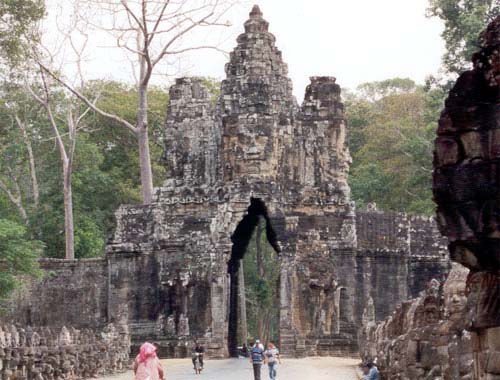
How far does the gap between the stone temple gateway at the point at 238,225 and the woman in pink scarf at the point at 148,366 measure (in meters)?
19.2

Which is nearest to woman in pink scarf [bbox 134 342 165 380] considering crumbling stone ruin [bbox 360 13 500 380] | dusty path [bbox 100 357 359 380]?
crumbling stone ruin [bbox 360 13 500 380]

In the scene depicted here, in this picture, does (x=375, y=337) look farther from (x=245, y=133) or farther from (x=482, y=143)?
(x=482, y=143)

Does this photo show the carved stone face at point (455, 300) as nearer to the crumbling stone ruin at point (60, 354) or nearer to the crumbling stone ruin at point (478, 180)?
the crumbling stone ruin at point (478, 180)

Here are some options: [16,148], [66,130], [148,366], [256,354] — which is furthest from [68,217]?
[148,366]

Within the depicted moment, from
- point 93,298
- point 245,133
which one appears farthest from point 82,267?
point 245,133

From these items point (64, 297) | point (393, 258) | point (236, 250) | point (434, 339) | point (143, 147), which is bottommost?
point (434, 339)

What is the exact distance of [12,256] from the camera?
30828 mm

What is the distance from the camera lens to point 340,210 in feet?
115

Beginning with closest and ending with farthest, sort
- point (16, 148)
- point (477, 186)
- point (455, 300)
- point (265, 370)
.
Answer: point (477, 186)
point (455, 300)
point (265, 370)
point (16, 148)

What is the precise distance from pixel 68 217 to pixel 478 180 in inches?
1485

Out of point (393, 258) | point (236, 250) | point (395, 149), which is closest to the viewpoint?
point (393, 258)

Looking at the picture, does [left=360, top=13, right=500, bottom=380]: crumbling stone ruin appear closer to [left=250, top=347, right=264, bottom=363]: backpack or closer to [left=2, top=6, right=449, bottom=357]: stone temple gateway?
[left=250, top=347, right=264, bottom=363]: backpack

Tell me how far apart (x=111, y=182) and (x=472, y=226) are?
1706 inches

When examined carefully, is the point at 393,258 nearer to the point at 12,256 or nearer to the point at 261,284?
the point at 12,256
